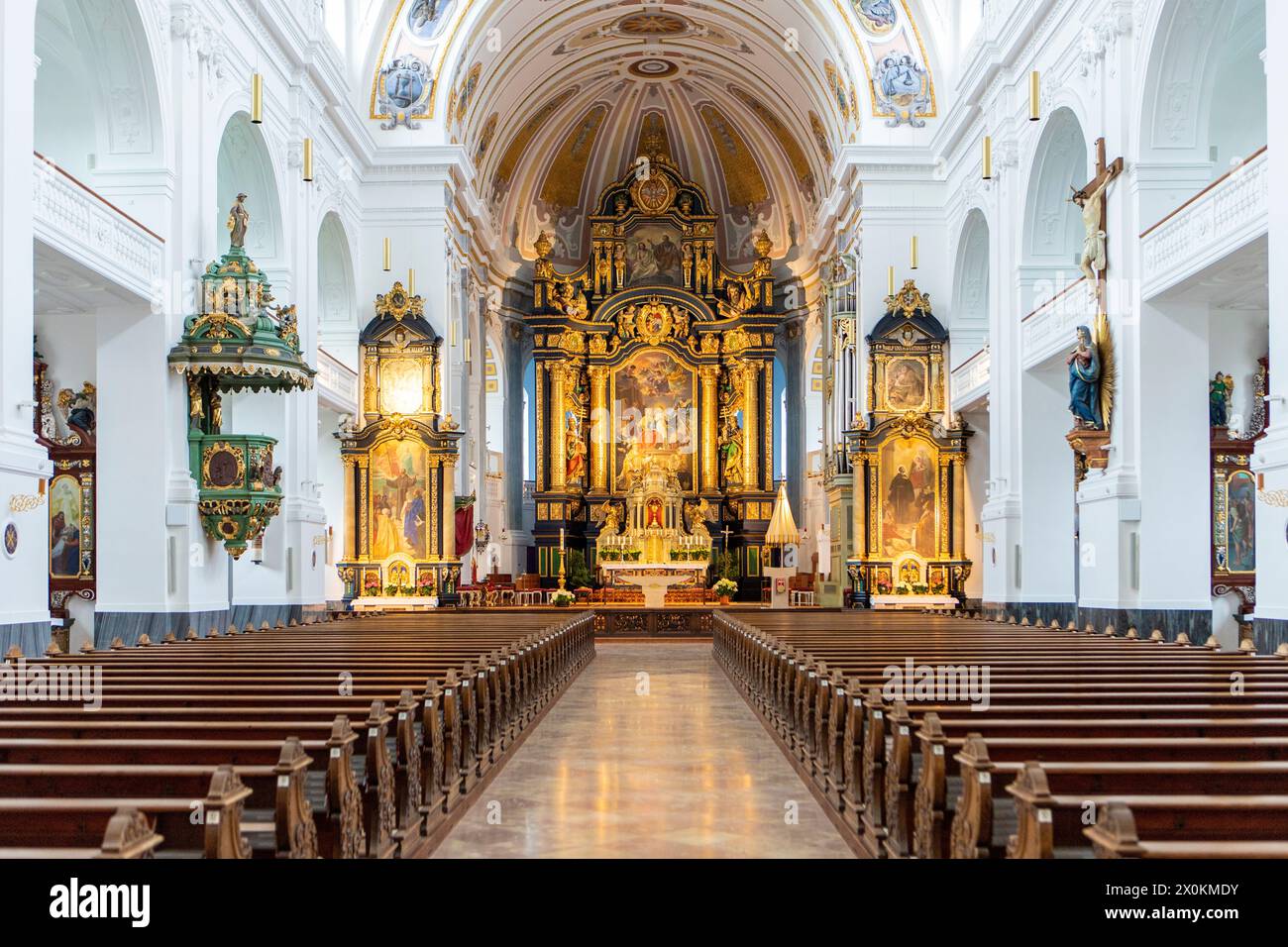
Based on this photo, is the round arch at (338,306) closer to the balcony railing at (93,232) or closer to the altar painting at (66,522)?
the altar painting at (66,522)

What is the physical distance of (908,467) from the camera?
70.0 ft

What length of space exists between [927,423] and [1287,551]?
479 inches

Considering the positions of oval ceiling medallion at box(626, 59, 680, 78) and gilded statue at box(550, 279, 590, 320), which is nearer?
oval ceiling medallion at box(626, 59, 680, 78)

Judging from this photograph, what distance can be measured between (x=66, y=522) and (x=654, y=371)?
18609 millimetres

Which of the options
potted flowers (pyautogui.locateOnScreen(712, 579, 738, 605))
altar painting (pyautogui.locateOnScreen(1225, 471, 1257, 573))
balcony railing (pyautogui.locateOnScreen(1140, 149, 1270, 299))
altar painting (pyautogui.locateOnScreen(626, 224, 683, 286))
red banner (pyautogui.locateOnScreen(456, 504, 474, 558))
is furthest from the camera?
altar painting (pyautogui.locateOnScreen(626, 224, 683, 286))

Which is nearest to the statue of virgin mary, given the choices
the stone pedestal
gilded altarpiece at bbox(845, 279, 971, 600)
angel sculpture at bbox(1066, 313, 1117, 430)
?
angel sculpture at bbox(1066, 313, 1117, 430)

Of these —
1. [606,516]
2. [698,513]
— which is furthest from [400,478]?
[698,513]

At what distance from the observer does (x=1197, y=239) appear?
11375 mm

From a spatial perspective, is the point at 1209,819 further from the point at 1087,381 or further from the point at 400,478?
the point at 400,478

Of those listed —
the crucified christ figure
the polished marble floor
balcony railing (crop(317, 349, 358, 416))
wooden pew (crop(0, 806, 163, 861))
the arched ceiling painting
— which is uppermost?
the arched ceiling painting

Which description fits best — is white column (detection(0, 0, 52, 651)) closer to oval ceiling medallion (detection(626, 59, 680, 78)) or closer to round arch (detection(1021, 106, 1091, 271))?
round arch (detection(1021, 106, 1091, 271))

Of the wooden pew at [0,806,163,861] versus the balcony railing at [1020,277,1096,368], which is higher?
the balcony railing at [1020,277,1096,368]

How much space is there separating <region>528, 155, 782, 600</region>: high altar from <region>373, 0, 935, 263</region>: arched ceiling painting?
3.07 feet

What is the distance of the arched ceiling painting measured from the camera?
21781 millimetres
